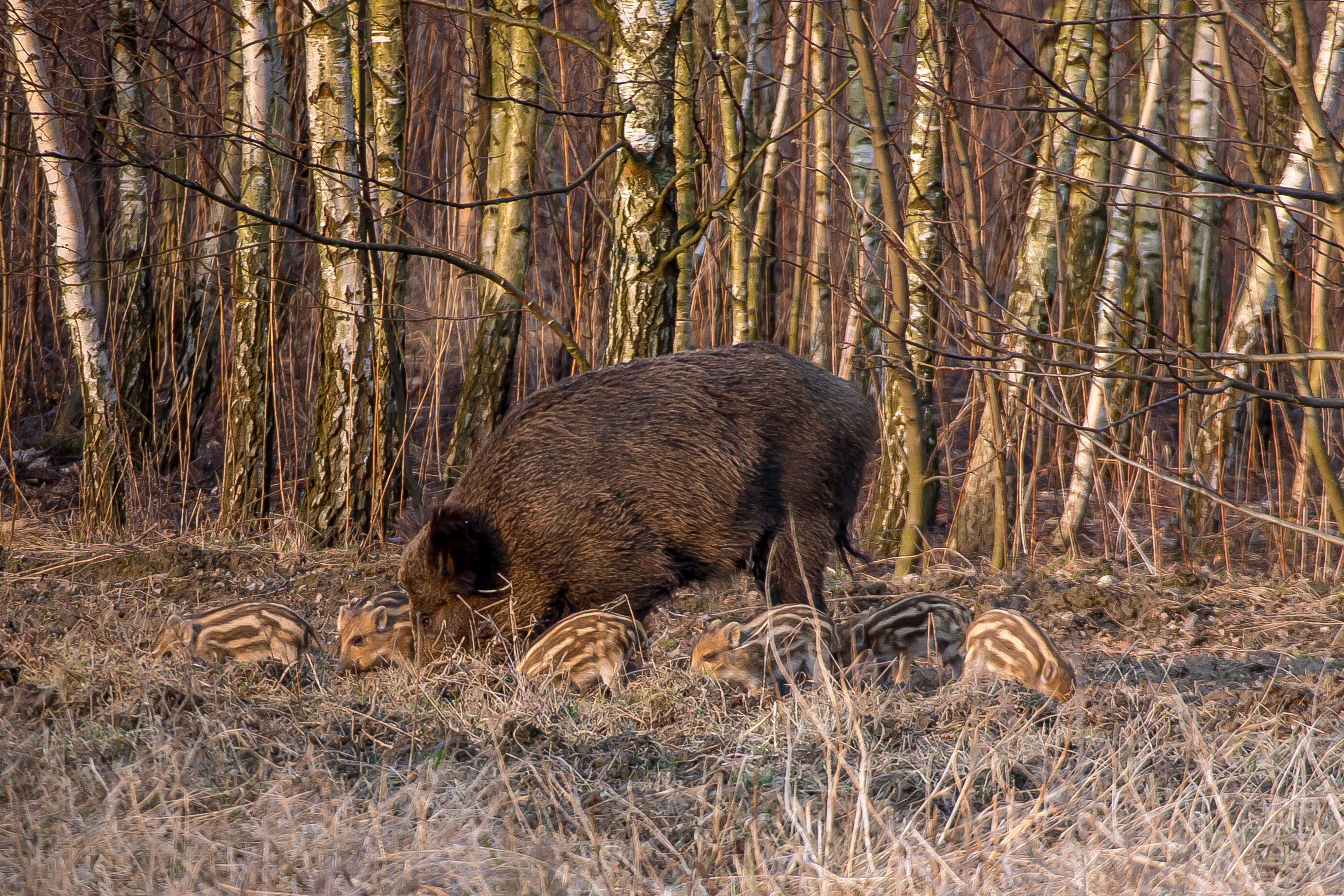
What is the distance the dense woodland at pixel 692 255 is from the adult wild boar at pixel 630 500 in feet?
2.36

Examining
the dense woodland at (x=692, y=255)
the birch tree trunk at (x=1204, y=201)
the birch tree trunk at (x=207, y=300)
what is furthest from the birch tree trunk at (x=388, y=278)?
the birch tree trunk at (x=1204, y=201)

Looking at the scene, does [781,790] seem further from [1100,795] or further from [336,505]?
[336,505]

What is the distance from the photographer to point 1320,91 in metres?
6.84

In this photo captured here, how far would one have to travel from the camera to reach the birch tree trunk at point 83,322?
24.2 ft

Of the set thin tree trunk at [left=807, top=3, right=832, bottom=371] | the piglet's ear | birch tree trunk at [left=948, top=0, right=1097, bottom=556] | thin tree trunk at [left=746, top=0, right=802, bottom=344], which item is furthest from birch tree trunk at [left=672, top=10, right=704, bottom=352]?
the piglet's ear

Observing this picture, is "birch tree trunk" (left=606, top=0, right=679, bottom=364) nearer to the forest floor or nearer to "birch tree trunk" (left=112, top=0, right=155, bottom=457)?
the forest floor

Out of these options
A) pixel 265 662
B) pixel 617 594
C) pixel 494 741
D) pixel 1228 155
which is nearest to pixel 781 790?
pixel 494 741

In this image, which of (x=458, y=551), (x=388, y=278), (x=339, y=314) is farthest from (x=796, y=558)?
(x=388, y=278)

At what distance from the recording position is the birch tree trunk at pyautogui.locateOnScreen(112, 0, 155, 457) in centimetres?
860

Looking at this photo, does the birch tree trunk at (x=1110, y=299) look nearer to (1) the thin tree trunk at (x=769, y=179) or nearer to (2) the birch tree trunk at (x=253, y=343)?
(1) the thin tree trunk at (x=769, y=179)

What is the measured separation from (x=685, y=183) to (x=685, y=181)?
0.15 feet

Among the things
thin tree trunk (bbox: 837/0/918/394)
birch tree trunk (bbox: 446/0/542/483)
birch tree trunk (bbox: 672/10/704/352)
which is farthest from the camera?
birch tree trunk (bbox: 446/0/542/483)

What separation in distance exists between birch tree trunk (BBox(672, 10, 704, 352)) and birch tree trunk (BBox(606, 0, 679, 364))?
0.33 ft

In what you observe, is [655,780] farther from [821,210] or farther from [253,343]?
[821,210]
